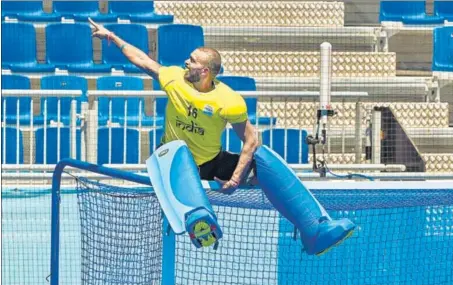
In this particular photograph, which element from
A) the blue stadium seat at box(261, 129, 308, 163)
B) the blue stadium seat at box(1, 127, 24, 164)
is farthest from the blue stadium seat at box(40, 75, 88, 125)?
the blue stadium seat at box(261, 129, 308, 163)

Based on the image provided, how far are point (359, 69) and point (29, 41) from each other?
367 centimetres

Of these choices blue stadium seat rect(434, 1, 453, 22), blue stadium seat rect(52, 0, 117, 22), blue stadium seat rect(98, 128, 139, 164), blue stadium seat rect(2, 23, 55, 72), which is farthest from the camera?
blue stadium seat rect(434, 1, 453, 22)

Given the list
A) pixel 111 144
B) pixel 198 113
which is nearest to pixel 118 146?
pixel 111 144

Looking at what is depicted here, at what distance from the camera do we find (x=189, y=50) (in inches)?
557

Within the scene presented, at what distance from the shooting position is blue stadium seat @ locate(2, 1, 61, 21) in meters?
15.0

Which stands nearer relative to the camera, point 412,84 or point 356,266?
point 356,266

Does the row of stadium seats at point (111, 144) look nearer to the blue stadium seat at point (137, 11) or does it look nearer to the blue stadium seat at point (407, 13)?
the blue stadium seat at point (137, 11)

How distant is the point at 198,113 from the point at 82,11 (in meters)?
8.17

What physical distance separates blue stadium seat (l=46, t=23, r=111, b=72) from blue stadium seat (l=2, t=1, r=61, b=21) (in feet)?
2.95

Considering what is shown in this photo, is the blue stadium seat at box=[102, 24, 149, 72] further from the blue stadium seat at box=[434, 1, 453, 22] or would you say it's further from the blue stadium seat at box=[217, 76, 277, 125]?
the blue stadium seat at box=[434, 1, 453, 22]

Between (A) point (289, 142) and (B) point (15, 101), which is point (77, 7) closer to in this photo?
(B) point (15, 101)

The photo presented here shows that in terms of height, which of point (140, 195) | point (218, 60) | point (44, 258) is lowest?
point (44, 258)

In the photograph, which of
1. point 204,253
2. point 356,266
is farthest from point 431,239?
point 204,253

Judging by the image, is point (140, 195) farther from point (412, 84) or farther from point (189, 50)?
point (412, 84)
